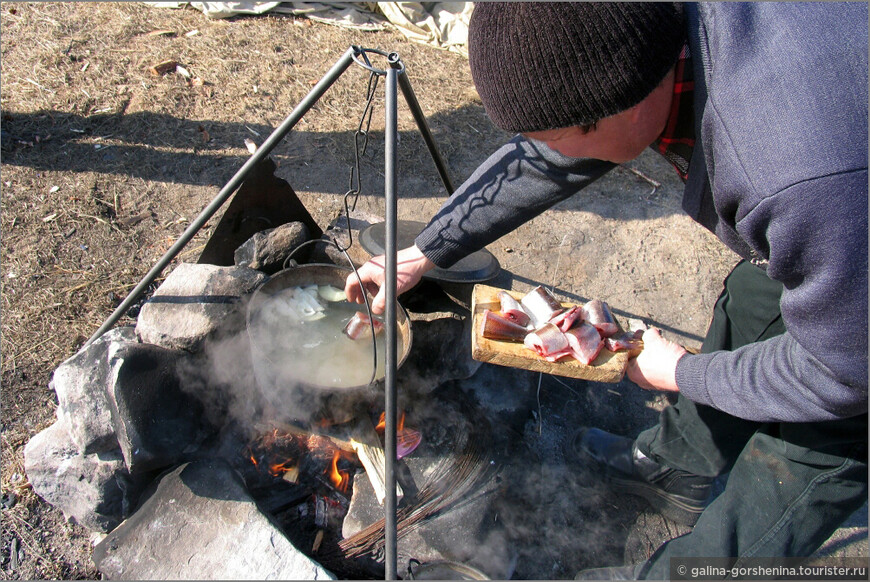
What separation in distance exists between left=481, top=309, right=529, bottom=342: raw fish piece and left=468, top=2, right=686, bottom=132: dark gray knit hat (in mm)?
1033

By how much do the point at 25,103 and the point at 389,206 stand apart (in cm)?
378

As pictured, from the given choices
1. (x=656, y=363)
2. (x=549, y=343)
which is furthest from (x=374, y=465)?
(x=656, y=363)

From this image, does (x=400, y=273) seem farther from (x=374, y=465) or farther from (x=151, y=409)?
(x=151, y=409)

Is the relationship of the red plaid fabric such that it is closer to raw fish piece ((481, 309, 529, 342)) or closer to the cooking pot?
raw fish piece ((481, 309, 529, 342))

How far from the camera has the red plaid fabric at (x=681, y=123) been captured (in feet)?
4.53

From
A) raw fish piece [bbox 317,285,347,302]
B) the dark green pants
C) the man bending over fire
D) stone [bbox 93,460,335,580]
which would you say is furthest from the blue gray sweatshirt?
stone [bbox 93,460,335,580]

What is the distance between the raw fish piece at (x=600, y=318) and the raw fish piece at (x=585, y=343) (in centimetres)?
5

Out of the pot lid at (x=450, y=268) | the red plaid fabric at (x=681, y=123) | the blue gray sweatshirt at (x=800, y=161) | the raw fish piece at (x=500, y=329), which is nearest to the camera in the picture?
the blue gray sweatshirt at (x=800, y=161)

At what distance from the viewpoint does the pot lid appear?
2.76 metres

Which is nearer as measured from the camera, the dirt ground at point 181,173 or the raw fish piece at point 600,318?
the raw fish piece at point 600,318

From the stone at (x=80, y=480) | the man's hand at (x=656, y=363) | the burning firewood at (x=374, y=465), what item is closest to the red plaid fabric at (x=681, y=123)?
the man's hand at (x=656, y=363)

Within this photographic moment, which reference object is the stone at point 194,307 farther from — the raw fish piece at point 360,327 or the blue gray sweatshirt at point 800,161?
the blue gray sweatshirt at point 800,161

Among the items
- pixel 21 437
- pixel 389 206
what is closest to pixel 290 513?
pixel 21 437

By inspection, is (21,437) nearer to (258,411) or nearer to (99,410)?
(99,410)
